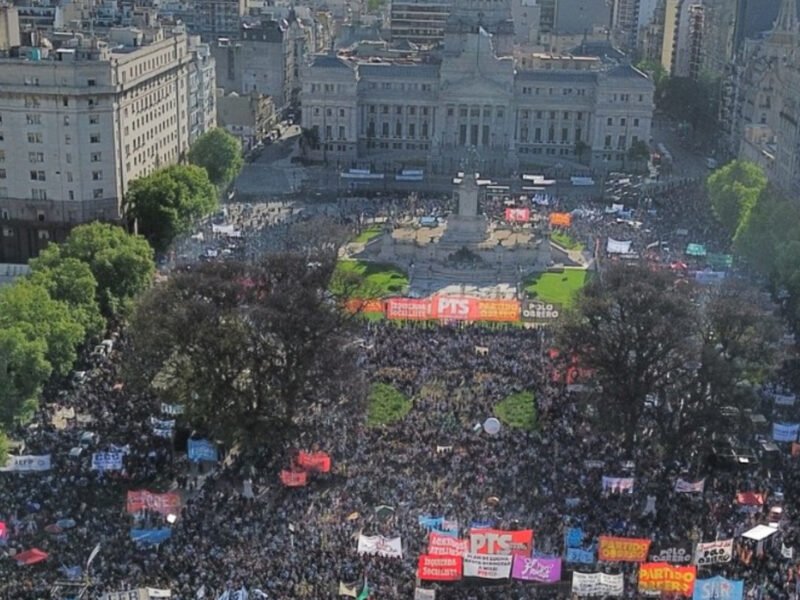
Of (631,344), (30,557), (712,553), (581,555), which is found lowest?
(30,557)

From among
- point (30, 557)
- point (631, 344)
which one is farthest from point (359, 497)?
point (631, 344)

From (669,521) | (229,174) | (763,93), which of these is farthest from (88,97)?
(763,93)

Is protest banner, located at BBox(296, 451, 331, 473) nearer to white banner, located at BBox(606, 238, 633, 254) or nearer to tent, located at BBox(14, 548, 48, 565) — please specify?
tent, located at BBox(14, 548, 48, 565)

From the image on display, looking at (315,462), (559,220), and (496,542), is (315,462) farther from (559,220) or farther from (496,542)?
(559,220)

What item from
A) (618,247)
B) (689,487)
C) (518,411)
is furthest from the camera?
(618,247)

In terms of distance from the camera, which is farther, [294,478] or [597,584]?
[294,478]

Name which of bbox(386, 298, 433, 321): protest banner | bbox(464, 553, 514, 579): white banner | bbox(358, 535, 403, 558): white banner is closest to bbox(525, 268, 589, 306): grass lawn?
bbox(386, 298, 433, 321): protest banner

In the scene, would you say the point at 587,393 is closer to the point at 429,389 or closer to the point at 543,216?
the point at 429,389
